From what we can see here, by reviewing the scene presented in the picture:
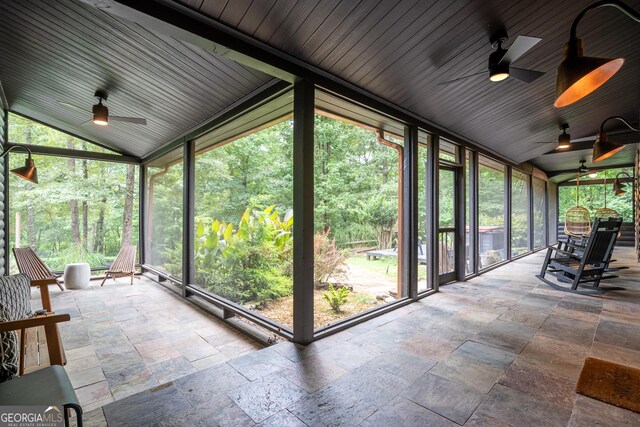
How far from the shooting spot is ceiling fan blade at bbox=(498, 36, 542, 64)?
2.17m

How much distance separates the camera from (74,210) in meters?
9.68

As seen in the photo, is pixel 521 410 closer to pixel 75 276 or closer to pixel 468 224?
pixel 468 224

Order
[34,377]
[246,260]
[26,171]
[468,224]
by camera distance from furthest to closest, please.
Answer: [468,224] < [246,260] < [26,171] < [34,377]

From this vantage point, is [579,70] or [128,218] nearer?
[579,70]

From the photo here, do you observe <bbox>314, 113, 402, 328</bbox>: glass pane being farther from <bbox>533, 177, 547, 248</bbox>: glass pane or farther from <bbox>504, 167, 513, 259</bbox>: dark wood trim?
<bbox>533, 177, 547, 248</bbox>: glass pane

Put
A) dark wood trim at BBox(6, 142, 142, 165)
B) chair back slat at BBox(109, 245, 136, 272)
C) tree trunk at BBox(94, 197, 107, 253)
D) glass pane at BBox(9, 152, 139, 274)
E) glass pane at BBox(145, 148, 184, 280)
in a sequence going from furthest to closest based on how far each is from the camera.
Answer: tree trunk at BBox(94, 197, 107, 253) → glass pane at BBox(9, 152, 139, 274) → chair back slat at BBox(109, 245, 136, 272) → dark wood trim at BBox(6, 142, 142, 165) → glass pane at BBox(145, 148, 184, 280)

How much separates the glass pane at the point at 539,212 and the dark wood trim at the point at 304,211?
30.7ft

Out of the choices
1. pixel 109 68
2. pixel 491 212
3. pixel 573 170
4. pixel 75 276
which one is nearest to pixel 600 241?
pixel 491 212

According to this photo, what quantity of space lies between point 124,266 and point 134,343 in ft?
12.3

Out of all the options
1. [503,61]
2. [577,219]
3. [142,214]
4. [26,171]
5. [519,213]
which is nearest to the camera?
[503,61]

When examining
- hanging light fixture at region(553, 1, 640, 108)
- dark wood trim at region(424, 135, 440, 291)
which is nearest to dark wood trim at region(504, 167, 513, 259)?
dark wood trim at region(424, 135, 440, 291)

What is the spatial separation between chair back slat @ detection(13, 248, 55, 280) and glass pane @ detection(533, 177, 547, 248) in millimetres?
12466

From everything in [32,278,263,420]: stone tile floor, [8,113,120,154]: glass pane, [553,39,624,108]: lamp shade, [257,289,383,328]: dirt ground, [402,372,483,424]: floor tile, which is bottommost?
[257,289,383,328]: dirt ground

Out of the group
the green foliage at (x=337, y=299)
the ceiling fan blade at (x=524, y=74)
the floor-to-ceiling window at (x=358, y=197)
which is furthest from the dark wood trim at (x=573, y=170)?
the green foliage at (x=337, y=299)
